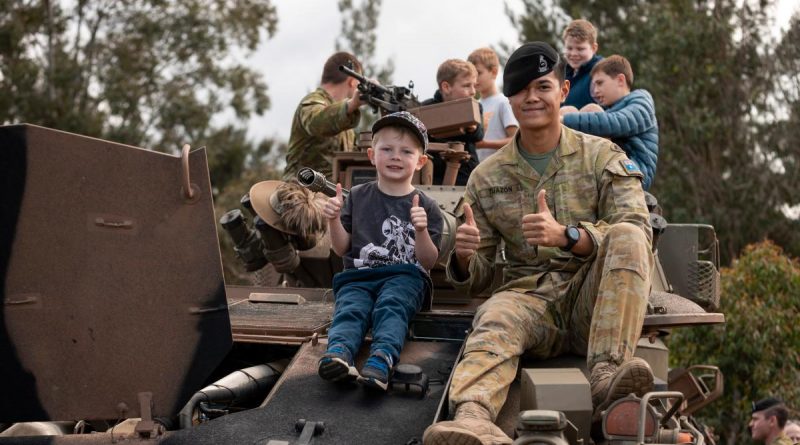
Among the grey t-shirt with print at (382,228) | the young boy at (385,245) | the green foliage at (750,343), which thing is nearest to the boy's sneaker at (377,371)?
the young boy at (385,245)

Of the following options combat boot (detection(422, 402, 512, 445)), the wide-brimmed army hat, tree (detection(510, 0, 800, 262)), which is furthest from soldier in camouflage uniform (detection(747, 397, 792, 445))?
tree (detection(510, 0, 800, 262))

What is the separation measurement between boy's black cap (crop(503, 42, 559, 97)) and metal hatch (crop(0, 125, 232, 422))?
175cm

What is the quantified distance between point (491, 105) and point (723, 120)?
1891cm

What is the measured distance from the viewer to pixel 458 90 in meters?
8.91

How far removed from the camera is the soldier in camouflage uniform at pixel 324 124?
8906mm

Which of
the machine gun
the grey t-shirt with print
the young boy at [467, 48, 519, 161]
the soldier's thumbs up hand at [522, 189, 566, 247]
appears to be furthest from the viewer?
the young boy at [467, 48, 519, 161]

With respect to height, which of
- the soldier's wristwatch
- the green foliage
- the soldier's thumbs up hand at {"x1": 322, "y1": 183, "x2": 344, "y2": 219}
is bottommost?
the green foliage

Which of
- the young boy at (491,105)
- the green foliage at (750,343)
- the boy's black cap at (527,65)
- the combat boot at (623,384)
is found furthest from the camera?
the green foliage at (750,343)

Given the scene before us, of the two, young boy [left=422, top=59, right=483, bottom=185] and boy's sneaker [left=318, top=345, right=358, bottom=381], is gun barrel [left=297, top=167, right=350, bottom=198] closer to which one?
boy's sneaker [left=318, top=345, right=358, bottom=381]

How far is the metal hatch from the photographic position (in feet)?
16.0

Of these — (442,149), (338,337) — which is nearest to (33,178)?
(338,337)

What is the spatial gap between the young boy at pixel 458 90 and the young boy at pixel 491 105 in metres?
0.32

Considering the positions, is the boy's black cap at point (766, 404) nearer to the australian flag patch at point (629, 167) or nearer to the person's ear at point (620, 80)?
the person's ear at point (620, 80)

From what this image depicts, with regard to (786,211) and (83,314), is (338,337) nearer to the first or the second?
(83,314)
